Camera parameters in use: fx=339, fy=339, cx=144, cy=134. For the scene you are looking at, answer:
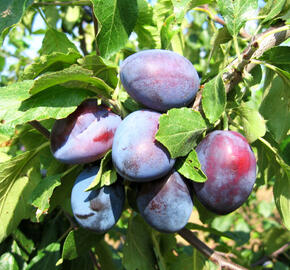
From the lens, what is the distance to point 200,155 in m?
0.73

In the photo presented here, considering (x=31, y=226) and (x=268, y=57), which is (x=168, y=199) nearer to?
(x=268, y=57)

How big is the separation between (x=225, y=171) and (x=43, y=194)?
0.41 m

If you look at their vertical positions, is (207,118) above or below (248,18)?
below

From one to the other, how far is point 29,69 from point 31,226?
0.77 meters

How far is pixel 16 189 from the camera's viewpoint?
3.05 ft

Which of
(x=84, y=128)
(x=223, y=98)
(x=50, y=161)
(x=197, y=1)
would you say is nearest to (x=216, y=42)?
(x=197, y=1)

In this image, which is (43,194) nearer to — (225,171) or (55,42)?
(225,171)

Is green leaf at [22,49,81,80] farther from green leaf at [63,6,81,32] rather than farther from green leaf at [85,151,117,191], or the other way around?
green leaf at [63,6,81,32]

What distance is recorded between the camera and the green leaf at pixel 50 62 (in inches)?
28.8

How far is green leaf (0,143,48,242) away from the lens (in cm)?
87

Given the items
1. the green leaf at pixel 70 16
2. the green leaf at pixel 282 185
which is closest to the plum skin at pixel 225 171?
the green leaf at pixel 282 185

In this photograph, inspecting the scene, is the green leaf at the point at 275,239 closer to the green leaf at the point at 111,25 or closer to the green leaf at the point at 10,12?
the green leaf at the point at 111,25

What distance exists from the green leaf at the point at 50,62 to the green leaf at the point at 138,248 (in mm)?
516

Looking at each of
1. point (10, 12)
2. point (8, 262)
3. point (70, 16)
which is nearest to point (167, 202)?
point (10, 12)
